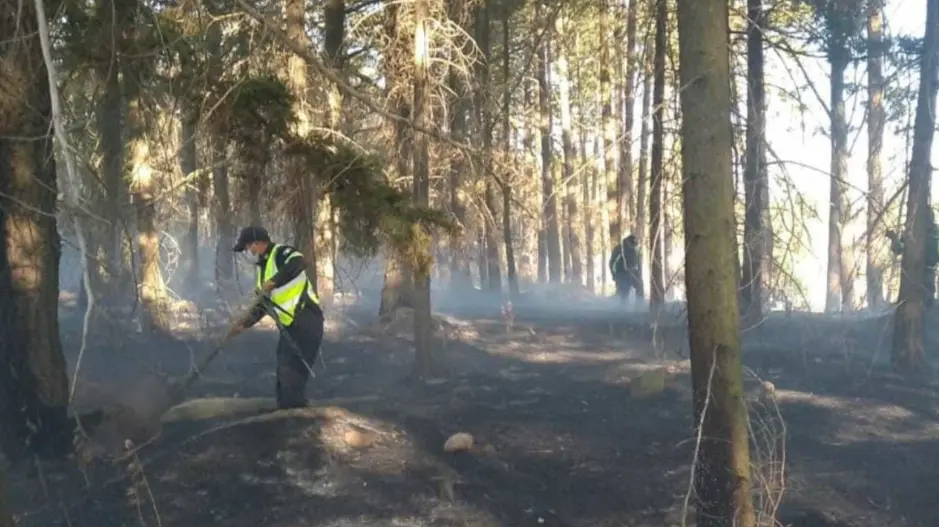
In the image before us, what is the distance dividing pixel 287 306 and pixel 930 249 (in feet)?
38.4

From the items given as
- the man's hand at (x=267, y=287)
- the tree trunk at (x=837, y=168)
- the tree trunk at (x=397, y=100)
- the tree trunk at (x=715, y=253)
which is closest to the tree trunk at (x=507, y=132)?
the tree trunk at (x=397, y=100)

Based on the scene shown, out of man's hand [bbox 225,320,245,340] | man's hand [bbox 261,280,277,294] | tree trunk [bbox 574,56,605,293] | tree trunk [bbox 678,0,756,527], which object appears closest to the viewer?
tree trunk [bbox 678,0,756,527]

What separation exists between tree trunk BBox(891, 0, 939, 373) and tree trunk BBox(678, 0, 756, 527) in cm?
768

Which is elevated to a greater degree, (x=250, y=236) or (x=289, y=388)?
(x=250, y=236)

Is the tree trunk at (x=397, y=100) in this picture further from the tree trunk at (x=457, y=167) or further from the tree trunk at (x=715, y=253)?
the tree trunk at (x=715, y=253)

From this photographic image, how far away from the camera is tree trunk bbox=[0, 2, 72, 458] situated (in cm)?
736

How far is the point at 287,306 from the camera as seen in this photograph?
8477 mm

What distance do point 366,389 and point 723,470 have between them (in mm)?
7459

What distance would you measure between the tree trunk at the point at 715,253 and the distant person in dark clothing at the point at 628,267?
11.3 m

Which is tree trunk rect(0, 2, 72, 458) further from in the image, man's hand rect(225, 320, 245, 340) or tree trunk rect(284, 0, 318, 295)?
tree trunk rect(284, 0, 318, 295)

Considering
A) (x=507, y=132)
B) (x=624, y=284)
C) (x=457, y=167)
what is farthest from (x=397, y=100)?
(x=624, y=284)

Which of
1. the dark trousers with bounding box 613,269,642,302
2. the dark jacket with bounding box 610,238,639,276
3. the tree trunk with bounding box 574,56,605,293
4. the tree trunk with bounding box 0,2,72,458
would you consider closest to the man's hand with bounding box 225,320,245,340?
the tree trunk with bounding box 0,2,72,458

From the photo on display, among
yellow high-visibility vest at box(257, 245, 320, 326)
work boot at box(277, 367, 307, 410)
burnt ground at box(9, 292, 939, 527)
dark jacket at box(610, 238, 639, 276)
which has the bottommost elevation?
burnt ground at box(9, 292, 939, 527)

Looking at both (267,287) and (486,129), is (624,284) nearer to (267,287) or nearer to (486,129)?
(486,129)
